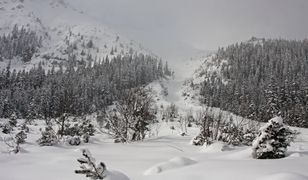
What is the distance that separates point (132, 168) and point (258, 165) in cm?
383

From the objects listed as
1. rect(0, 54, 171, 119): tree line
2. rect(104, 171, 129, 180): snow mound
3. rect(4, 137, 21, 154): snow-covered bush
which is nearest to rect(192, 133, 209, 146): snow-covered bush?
rect(4, 137, 21, 154): snow-covered bush

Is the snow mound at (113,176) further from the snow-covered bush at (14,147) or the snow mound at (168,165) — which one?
the snow-covered bush at (14,147)

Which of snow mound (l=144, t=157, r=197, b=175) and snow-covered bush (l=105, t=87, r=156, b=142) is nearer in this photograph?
snow mound (l=144, t=157, r=197, b=175)

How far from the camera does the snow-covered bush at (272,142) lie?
37.9ft

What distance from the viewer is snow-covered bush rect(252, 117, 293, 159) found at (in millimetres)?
11539

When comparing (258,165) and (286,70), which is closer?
(258,165)

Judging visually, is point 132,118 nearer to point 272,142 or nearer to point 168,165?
point 272,142

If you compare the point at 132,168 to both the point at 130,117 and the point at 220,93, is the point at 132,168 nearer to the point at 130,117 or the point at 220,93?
the point at 130,117

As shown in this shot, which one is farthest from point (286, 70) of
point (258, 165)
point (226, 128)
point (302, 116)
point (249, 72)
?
point (258, 165)

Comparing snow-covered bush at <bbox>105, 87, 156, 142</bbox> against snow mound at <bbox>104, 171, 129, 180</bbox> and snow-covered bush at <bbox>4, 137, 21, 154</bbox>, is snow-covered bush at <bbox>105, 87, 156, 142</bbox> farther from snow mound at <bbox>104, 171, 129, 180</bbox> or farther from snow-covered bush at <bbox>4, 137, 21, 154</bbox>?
snow mound at <bbox>104, 171, 129, 180</bbox>

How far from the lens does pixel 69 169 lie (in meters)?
10.3

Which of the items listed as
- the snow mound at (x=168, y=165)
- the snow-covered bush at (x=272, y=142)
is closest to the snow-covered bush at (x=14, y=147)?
the snow mound at (x=168, y=165)

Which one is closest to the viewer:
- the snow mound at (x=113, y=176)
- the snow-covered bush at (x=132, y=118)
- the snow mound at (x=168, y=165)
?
the snow mound at (x=113, y=176)

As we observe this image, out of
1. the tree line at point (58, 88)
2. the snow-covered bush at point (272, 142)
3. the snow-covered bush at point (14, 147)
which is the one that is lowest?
the snow-covered bush at point (14, 147)
